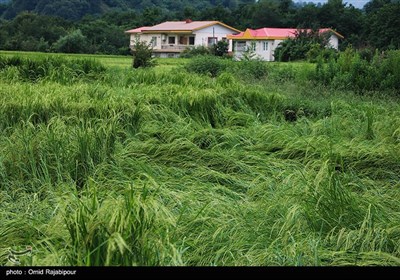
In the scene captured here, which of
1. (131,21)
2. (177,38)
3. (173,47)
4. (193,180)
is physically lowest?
(193,180)

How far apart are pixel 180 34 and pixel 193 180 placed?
3879 cm

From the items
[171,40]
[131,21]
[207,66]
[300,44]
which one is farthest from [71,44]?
[207,66]

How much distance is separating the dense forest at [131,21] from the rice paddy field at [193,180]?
535 inches

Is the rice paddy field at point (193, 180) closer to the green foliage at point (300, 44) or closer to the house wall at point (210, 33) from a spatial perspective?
the green foliage at point (300, 44)

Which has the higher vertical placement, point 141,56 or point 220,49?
point 220,49

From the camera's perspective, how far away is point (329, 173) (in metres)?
4.42

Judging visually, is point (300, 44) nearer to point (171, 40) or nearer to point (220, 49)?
point (220, 49)

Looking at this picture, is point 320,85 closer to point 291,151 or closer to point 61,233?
point 291,151

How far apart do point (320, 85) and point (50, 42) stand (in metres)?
22.5

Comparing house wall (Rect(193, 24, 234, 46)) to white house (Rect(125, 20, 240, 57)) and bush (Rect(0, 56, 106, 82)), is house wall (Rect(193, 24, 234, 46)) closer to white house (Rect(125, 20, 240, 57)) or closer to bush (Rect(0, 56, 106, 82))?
white house (Rect(125, 20, 240, 57))

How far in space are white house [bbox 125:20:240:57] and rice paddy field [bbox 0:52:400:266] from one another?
32.3m

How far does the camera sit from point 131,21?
4419 cm

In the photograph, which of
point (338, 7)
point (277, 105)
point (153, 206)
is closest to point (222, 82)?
point (277, 105)

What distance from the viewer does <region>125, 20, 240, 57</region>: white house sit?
42.1 metres
